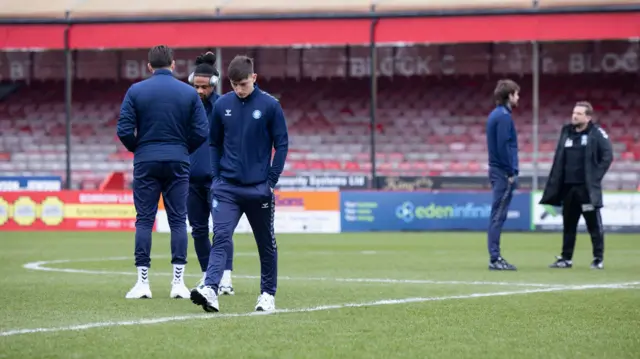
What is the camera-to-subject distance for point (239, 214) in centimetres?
979

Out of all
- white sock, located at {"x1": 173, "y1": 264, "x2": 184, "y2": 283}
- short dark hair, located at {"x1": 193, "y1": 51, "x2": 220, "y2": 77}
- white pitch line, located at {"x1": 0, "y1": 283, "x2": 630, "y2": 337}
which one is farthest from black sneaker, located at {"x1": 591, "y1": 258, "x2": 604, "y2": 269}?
white sock, located at {"x1": 173, "y1": 264, "x2": 184, "y2": 283}

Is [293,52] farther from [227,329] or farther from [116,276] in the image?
[227,329]

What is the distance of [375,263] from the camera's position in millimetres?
16375

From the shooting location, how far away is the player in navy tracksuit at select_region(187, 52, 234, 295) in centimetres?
1136

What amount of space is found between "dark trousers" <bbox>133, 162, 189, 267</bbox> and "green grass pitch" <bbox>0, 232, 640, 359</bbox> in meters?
0.46

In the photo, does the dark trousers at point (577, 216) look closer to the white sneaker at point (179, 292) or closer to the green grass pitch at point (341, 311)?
the green grass pitch at point (341, 311)

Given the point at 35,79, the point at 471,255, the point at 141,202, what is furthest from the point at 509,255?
the point at 35,79

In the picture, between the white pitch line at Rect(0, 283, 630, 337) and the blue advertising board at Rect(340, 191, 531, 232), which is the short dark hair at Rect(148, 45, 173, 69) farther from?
the blue advertising board at Rect(340, 191, 531, 232)

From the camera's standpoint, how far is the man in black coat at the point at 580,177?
15.3m

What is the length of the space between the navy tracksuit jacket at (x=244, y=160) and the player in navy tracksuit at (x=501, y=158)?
5727mm

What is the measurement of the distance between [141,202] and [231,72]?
1.78 metres

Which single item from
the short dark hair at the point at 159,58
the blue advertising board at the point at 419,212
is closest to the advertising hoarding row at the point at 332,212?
the blue advertising board at the point at 419,212

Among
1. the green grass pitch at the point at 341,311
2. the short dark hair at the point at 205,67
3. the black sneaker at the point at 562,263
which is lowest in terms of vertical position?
the black sneaker at the point at 562,263

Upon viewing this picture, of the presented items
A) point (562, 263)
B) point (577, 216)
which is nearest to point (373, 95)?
point (577, 216)
